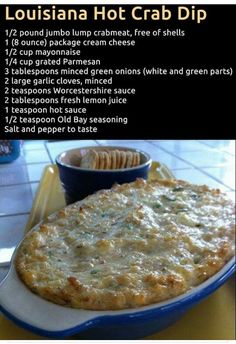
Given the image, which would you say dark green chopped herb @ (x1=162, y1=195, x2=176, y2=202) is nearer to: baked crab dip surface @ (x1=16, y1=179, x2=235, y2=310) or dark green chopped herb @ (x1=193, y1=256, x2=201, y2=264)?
baked crab dip surface @ (x1=16, y1=179, x2=235, y2=310)

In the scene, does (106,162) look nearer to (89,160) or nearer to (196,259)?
(89,160)

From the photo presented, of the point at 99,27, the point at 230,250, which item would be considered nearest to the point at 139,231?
the point at 230,250

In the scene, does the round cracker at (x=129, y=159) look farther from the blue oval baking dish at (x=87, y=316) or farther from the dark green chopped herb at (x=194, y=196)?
the blue oval baking dish at (x=87, y=316)

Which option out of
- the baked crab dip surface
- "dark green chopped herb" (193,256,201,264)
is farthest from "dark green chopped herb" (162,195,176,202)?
"dark green chopped herb" (193,256,201,264)

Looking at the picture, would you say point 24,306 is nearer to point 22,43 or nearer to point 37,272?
point 37,272

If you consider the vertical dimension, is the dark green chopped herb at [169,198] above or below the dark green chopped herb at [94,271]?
above

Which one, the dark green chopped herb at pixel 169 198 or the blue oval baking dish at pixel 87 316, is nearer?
the blue oval baking dish at pixel 87 316

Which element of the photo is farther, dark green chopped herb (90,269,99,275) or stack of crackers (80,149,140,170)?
stack of crackers (80,149,140,170)

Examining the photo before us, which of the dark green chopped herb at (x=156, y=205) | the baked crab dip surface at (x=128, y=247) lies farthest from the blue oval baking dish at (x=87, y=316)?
the dark green chopped herb at (x=156, y=205)
